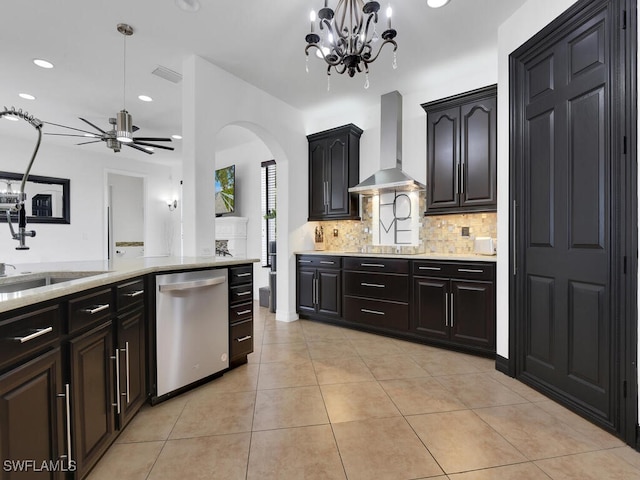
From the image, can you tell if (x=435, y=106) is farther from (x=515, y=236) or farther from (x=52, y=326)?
(x=52, y=326)

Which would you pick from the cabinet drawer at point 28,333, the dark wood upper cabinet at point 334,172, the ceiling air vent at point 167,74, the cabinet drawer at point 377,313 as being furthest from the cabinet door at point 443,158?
Result: the cabinet drawer at point 28,333

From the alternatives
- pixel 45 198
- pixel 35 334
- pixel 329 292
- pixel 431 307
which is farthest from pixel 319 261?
pixel 45 198

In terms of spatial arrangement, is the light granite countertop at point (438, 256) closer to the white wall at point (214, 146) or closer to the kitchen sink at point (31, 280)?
the white wall at point (214, 146)

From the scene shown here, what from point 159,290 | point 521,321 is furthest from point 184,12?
point 521,321

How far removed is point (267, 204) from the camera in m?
5.68

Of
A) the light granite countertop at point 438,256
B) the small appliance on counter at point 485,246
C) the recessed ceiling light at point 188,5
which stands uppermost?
the recessed ceiling light at point 188,5

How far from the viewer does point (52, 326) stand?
119 centimetres

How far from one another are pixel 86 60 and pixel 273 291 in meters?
3.44

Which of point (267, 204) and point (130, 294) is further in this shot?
point (267, 204)

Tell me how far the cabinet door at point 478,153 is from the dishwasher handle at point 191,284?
100 inches

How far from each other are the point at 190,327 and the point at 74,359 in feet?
3.27

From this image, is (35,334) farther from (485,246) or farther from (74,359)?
(485,246)

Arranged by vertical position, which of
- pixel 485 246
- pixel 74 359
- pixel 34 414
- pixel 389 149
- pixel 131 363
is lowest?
pixel 131 363

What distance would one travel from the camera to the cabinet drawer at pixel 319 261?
13.1 feet
